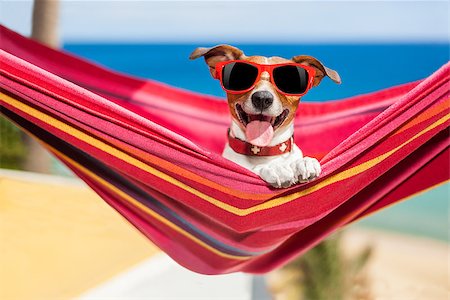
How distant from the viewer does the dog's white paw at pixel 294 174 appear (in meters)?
1.04

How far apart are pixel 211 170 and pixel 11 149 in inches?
99.2

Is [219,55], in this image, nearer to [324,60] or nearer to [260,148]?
[260,148]

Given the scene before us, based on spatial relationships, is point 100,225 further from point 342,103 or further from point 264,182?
point 264,182

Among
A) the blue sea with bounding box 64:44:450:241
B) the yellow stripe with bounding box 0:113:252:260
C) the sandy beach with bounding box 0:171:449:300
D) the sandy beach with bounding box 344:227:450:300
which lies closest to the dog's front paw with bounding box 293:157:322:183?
the yellow stripe with bounding box 0:113:252:260

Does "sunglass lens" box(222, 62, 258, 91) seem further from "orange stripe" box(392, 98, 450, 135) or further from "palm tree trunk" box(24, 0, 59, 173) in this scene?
"palm tree trunk" box(24, 0, 59, 173)

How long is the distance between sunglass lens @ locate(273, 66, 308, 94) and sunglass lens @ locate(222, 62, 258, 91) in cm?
4

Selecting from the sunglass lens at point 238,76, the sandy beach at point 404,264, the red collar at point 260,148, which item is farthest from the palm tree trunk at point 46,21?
the sandy beach at point 404,264

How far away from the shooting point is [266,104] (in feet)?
3.78

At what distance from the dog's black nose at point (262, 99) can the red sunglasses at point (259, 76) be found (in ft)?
0.08

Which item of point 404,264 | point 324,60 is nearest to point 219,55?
point 324,60

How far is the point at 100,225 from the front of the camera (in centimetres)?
221

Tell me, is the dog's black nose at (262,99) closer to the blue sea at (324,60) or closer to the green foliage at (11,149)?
the blue sea at (324,60)

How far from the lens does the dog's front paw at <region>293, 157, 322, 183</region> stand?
1.04 meters

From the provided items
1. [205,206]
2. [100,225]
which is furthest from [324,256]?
[205,206]
